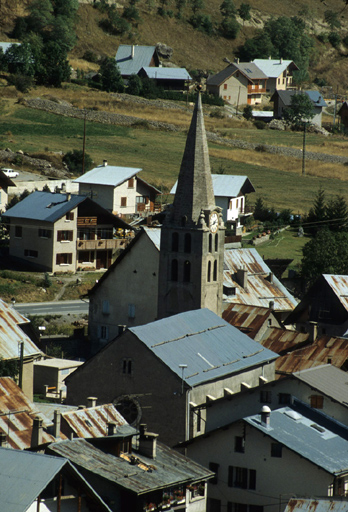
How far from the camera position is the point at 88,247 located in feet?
297

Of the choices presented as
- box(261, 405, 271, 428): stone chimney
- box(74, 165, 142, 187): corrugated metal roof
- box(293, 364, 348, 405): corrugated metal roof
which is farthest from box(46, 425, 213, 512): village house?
box(74, 165, 142, 187): corrugated metal roof

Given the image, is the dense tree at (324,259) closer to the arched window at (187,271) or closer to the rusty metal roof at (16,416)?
the arched window at (187,271)

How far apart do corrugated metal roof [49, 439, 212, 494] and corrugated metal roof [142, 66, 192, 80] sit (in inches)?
5737

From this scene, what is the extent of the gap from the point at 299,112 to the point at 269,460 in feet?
435

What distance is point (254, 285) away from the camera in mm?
78000

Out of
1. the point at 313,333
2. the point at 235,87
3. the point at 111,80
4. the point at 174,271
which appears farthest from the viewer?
the point at 235,87

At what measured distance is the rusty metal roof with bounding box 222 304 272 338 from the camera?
67.7 meters

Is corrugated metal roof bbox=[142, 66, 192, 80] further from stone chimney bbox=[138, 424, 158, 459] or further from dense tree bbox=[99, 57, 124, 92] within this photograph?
stone chimney bbox=[138, 424, 158, 459]

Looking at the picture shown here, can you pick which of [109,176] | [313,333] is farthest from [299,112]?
[313,333]

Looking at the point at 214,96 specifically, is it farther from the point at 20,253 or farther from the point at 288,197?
the point at 20,253

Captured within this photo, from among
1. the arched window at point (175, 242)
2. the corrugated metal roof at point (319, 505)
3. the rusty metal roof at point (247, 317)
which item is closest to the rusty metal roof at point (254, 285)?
the rusty metal roof at point (247, 317)

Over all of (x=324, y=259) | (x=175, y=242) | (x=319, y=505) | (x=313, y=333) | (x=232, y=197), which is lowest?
(x=324, y=259)

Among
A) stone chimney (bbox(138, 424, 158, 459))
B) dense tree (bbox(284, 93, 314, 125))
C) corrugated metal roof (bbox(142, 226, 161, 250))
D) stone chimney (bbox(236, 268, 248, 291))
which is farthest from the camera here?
dense tree (bbox(284, 93, 314, 125))

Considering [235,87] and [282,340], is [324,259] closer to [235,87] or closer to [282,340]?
[282,340]
